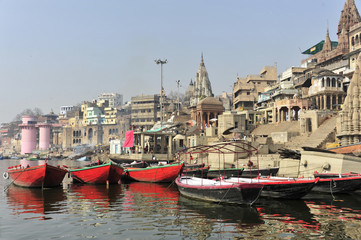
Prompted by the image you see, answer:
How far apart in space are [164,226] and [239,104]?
228 feet

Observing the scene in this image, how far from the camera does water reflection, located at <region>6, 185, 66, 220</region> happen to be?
1633 centimetres

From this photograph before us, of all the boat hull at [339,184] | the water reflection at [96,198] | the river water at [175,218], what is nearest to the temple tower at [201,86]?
the water reflection at [96,198]

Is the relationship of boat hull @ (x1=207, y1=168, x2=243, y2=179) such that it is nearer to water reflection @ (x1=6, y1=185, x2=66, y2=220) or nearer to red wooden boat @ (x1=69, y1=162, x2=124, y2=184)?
red wooden boat @ (x1=69, y1=162, x2=124, y2=184)

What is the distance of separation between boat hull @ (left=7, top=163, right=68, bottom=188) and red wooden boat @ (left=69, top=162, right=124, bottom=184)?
7.52 ft

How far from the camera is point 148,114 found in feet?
367

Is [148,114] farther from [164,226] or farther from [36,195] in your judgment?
[164,226]

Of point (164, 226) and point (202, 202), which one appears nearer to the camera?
point (164, 226)

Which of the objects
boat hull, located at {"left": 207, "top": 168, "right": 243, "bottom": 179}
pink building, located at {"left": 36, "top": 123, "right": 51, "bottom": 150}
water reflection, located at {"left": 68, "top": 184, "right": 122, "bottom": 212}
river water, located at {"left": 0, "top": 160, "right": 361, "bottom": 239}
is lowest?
water reflection, located at {"left": 68, "top": 184, "right": 122, "bottom": 212}

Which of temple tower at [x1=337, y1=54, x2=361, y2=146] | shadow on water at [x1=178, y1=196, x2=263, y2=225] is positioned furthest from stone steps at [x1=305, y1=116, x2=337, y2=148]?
shadow on water at [x1=178, y1=196, x2=263, y2=225]

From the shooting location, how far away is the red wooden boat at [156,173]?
89.9 ft

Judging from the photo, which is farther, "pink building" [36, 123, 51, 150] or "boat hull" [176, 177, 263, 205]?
"pink building" [36, 123, 51, 150]

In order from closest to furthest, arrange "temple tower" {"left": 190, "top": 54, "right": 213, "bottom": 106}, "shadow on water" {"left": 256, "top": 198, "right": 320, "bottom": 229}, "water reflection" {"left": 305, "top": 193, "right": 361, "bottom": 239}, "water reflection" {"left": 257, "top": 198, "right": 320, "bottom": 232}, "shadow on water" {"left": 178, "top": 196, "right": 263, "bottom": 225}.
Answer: "water reflection" {"left": 305, "top": 193, "right": 361, "bottom": 239}
"water reflection" {"left": 257, "top": 198, "right": 320, "bottom": 232}
"shadow on water" {"left": 256, "top": 198, "right": 320, "bottom": 229}
"shadow on water" {"left": 178, "top": 196, "right": 263, "bottom": 225}
"temple tower" {"left": 190, "top": 54, "right": 213, "bottom": 106}

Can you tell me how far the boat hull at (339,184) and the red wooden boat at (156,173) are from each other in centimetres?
1121

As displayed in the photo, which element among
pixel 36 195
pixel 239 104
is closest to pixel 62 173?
pixel 36 195
